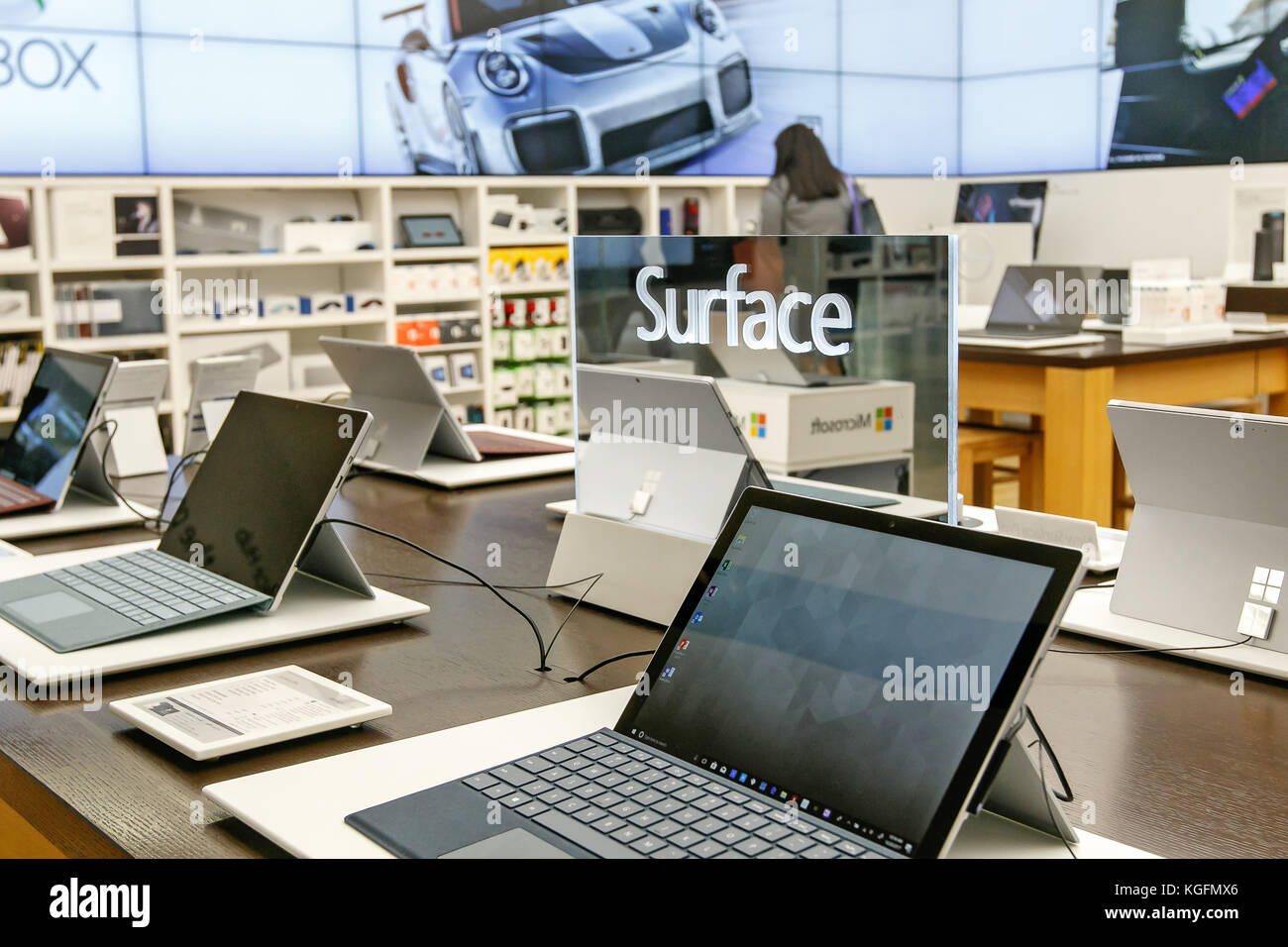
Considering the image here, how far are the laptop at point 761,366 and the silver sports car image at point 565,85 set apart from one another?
15.6 ft

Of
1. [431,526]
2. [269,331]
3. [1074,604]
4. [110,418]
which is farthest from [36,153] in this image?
[1074,604]

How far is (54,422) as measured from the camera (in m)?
2.19

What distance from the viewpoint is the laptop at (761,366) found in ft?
4.91

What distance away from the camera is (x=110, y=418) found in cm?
250

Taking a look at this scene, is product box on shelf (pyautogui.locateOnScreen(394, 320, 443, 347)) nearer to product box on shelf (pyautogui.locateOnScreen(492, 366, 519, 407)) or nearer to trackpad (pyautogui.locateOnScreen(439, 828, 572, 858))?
product box on shelf (pyautogui.locateOnScreen(492, 366, 519, 407))

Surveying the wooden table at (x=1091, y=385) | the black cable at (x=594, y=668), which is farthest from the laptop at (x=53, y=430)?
the wooden table at (x=1091, y=385)

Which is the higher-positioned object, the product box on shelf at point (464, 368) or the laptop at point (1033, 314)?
the laptop at point (1033, 314)

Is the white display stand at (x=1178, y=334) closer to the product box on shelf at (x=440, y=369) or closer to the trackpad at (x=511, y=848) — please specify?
the product box on shelf at (x=440, y=369)

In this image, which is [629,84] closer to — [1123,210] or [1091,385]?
[1123,210]

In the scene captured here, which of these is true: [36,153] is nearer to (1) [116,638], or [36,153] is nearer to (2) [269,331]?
(2) [269,331]

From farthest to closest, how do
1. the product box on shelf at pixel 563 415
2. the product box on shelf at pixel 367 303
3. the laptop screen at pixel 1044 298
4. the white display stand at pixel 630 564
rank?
the product box on shelf at pixel 563 415
the product box on shelf at pixel 367 303
the laptop screen at pixel 1044 298
the white display stand at pixel 630 564

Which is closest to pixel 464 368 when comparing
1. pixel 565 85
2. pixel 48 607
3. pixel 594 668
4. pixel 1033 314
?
pixel 565 85

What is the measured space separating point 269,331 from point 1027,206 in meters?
4.19

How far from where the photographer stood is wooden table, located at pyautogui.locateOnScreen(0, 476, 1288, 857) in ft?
3.05
